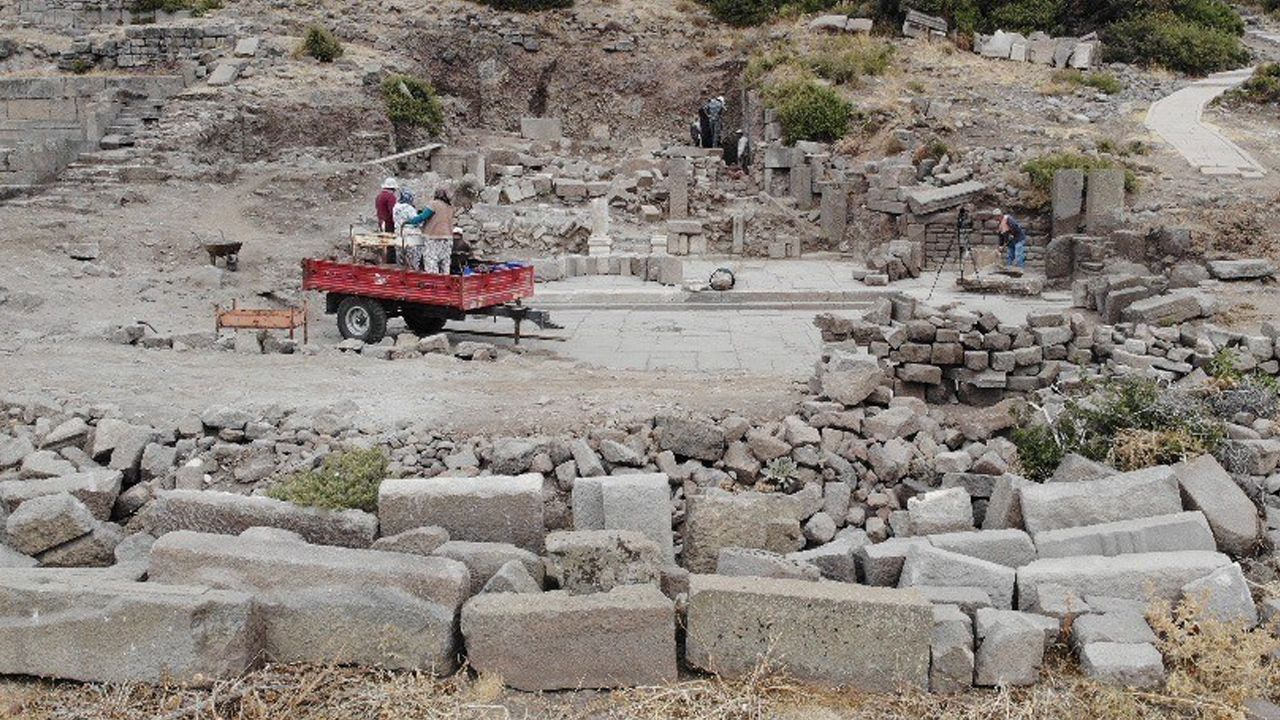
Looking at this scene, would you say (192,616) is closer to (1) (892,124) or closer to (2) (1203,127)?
(1) (892,124)

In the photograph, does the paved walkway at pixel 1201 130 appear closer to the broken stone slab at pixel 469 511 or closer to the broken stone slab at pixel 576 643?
the broken stone slab at pixel 469 511

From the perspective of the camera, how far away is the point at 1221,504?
797 centimetres

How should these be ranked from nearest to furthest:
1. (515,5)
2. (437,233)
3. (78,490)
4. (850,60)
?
(78,490) < (437,233) < (850,60) < (515,5)

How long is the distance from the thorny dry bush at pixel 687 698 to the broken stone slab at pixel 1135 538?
895mm

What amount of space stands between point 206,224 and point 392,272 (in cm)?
829

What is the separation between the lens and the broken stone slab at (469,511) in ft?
Result: 25.8

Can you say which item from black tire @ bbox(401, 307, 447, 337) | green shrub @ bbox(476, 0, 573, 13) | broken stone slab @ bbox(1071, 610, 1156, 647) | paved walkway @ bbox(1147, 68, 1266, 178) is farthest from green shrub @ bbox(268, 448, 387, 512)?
green shrub @ bbox(476, 0, 573, 13)

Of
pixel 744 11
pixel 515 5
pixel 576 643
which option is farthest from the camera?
pixel 744 11

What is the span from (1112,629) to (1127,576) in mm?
513

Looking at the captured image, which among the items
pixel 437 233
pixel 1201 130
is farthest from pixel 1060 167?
pixel 437 233

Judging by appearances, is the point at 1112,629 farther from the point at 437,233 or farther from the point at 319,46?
Result: the point at 319,46

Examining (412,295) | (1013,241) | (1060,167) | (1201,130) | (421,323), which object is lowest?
(421,323)

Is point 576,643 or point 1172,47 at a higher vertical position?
point 1172,47

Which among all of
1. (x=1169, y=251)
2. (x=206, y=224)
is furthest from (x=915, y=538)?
(x=206, y=224)
